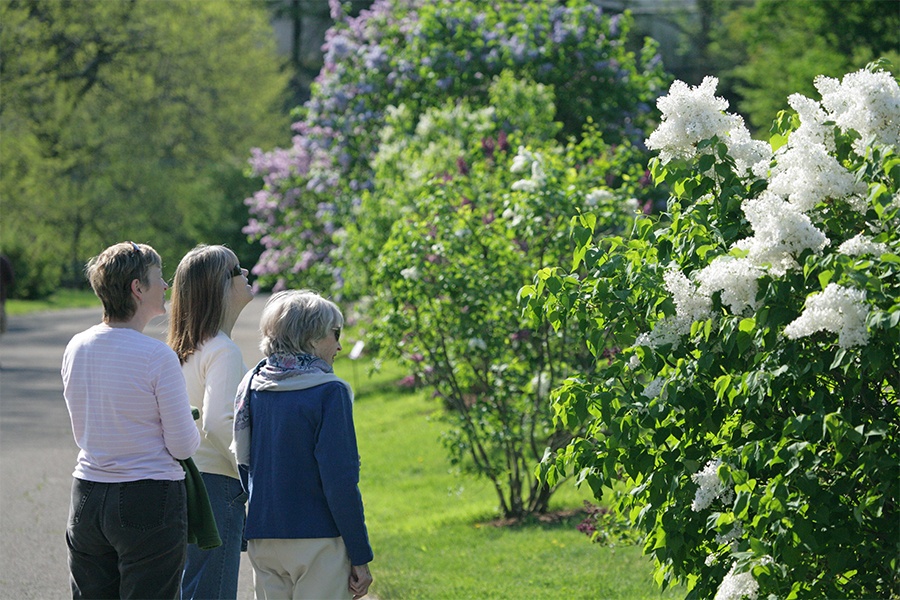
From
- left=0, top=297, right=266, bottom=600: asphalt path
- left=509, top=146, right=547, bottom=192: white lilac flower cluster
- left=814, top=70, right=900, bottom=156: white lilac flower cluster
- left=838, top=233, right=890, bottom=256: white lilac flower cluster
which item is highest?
left=814, top=70, right=900, bottom=156: white lilac flower cluster

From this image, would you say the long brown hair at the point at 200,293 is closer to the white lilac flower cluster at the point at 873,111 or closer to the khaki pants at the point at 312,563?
the khaki pants at the point at 312,563

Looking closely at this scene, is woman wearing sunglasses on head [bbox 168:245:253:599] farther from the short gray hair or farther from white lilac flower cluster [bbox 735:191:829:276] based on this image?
white lilac flower cluster [bbox 735:191:829:276]

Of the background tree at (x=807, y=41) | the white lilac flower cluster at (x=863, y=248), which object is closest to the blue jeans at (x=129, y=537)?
the white lilac flower cluster at (x=863, y=248)

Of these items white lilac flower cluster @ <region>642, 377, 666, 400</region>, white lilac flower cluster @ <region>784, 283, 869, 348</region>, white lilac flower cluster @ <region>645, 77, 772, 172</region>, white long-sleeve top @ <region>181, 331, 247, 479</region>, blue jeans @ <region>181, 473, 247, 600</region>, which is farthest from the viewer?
blue jeans @ <region>181, 473, 247, 600</region>

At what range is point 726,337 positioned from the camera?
3.41 m

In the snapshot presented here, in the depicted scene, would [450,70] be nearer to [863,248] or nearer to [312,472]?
[312,472]

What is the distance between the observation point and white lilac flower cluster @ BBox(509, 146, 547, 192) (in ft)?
25.2

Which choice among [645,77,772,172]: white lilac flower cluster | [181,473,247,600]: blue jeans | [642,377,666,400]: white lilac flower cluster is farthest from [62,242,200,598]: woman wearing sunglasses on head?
[645,77,772,172]: white lilac flower cluster

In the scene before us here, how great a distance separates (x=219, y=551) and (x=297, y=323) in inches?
50.4

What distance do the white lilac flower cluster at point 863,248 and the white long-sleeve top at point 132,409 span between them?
223 centimetres

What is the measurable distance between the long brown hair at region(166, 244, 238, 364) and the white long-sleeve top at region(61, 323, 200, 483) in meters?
0.64

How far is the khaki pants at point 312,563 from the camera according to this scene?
3961mm

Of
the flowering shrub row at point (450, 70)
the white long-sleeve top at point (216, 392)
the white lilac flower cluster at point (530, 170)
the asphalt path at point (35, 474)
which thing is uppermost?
the flowering shrub row at point (450, 70)

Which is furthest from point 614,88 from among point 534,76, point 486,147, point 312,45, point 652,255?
point 312,45
